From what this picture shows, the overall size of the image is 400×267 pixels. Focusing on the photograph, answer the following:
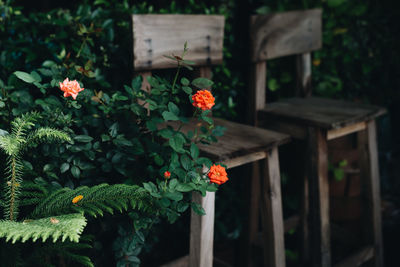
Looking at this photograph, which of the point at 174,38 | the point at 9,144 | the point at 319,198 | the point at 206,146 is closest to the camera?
the point at 9,144

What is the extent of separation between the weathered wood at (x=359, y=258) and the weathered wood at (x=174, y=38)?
117 centimetres

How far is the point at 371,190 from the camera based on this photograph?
2.29m

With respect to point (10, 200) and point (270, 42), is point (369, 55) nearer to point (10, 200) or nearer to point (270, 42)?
point (270, 42)

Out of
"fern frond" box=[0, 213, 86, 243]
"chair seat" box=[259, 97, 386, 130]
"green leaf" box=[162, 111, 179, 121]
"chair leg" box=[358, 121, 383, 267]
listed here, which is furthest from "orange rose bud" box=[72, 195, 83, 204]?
"chair leg" box=[358, 121, 383, 267]

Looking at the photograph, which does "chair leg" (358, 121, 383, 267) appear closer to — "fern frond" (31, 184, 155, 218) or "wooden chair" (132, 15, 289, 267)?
"wooden chair" (132, 15, 289, 267)

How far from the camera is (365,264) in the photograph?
8.17ft

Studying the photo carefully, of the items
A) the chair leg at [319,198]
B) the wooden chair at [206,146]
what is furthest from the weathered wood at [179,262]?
the chair leg at [319,198]

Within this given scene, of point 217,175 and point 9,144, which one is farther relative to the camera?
point 217,175

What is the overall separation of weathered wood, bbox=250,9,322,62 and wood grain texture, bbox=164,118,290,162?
0.46 m

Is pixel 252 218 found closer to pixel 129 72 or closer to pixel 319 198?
pixel 319 198

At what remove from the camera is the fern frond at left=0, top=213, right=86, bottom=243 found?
37.6 inches

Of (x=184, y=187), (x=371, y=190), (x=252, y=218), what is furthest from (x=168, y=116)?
(x=371, y=190)

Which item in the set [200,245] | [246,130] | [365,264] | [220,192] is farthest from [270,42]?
[365,264]

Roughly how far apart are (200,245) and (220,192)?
3.15 ft
